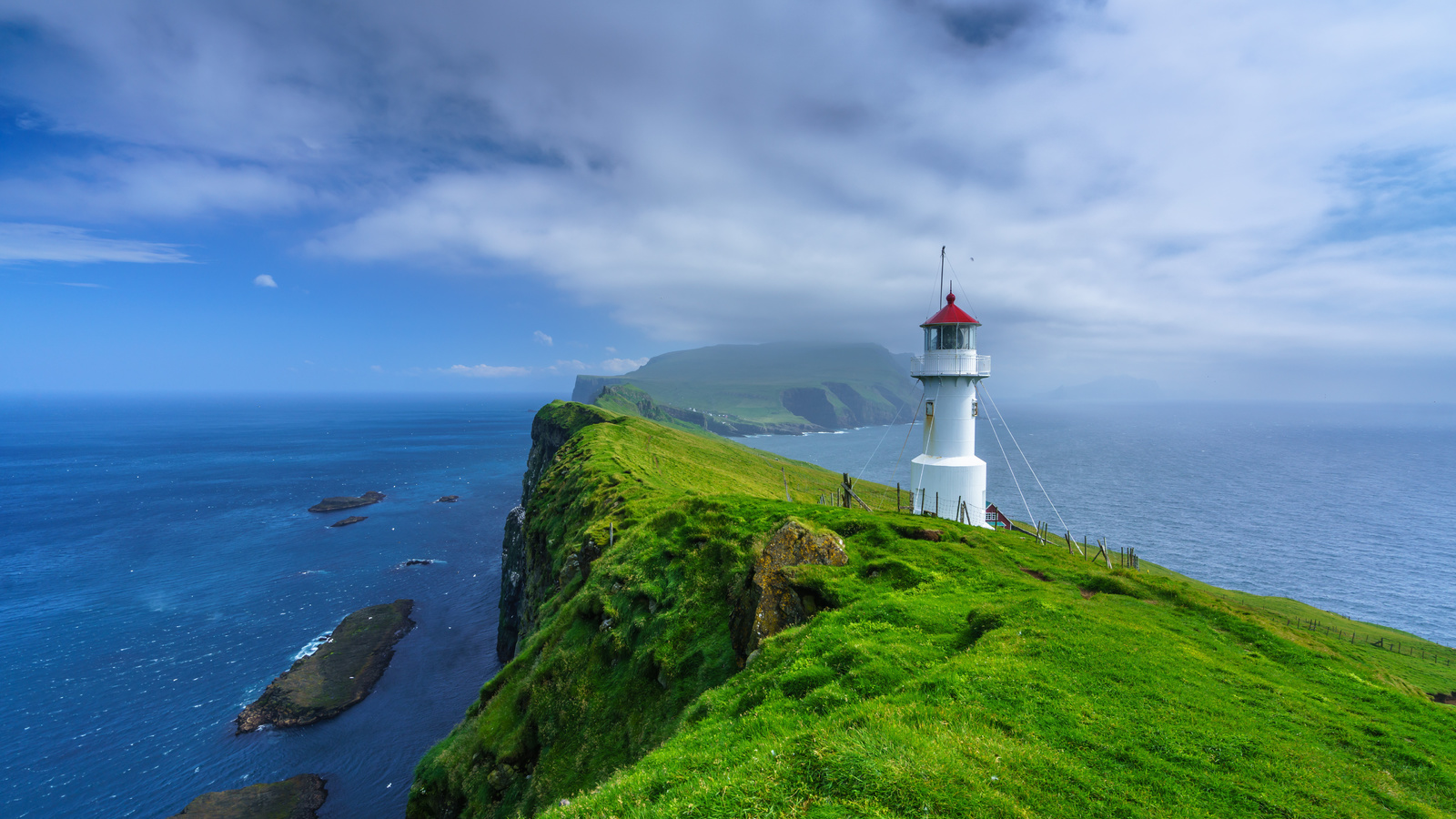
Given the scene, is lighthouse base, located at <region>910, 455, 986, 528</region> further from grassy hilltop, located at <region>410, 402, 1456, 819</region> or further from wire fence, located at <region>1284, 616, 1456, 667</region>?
wire fence, located at <region>1284, 616, 1456, 667</region>

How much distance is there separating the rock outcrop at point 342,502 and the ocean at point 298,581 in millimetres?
3957

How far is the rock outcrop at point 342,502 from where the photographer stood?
114m

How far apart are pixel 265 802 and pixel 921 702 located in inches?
2052

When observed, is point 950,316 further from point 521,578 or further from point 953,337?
point 521,578

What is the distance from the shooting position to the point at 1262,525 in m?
107

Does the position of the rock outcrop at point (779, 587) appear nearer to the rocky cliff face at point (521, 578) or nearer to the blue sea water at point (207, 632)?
the rocky cliff face at point (521, 578)

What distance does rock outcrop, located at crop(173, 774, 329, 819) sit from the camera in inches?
1487

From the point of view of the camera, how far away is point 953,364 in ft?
103

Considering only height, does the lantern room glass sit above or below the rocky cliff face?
above

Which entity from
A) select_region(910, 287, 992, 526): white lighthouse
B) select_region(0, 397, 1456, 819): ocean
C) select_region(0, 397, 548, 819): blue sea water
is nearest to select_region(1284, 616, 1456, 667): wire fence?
select_region(0, 397, 1456, 819): ocean

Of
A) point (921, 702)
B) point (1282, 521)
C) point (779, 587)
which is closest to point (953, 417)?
point (779, 587)

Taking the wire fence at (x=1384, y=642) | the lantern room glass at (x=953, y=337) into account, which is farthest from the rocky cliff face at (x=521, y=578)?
the wire fence at (x=1384, y=642)

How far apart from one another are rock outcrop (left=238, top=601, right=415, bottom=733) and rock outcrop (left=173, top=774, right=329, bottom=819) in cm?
766

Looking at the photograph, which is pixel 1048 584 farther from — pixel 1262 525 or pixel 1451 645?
pixel 1262 525
